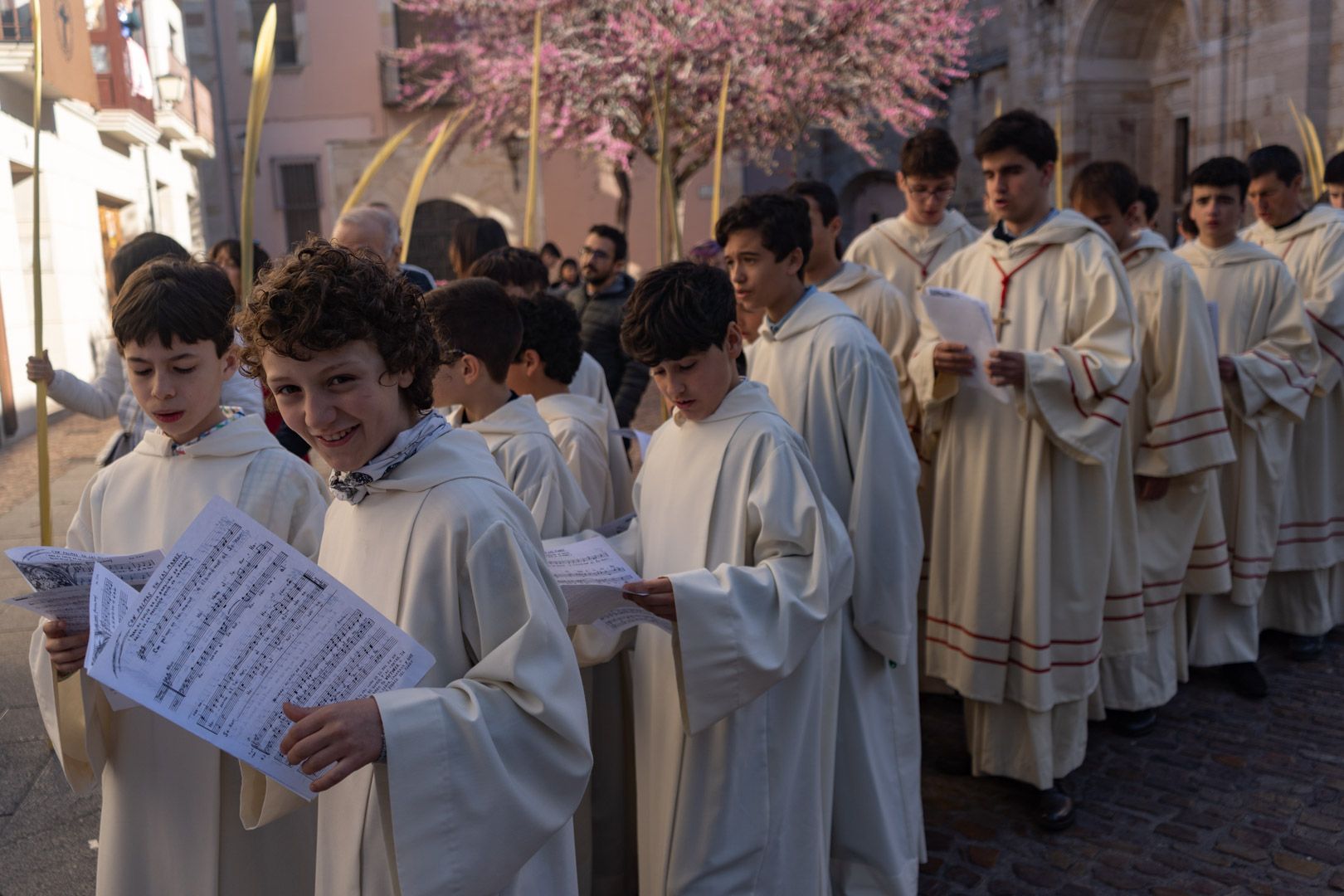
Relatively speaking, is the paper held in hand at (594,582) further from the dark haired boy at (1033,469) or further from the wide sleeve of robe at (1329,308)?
the wide sleeve of robe at (1329,308)

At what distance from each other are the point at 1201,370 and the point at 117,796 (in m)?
3.95

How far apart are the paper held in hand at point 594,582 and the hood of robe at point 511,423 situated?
1.42 feet

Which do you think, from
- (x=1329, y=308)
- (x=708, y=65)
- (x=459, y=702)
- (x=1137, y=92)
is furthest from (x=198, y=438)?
(x=1137, y=92)

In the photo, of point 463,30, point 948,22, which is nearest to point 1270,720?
point 948,22

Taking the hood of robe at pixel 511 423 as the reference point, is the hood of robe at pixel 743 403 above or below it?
above

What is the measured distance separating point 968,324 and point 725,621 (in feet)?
5.68

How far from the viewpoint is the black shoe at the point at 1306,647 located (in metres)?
5.49

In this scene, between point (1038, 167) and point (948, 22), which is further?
point (948, 22)

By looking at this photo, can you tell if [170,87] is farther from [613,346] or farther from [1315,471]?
[1315,471]

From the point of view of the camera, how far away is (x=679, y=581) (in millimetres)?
2348

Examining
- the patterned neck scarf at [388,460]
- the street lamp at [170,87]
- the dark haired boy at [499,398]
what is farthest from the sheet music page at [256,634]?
the street lamp at [170,87]

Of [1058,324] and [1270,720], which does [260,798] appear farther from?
[1270,720]

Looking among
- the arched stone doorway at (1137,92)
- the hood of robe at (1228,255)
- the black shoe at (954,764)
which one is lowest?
the black shoe at (954,764)

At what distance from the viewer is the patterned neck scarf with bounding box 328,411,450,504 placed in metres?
1.78
